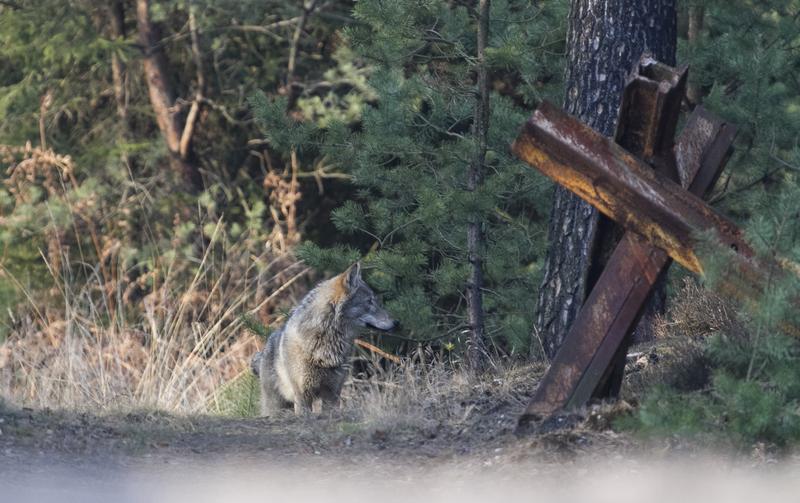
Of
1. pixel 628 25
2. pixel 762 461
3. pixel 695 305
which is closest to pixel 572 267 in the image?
pixel 695 305

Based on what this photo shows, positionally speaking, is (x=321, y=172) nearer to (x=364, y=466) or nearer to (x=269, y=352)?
(x=269, y=352)

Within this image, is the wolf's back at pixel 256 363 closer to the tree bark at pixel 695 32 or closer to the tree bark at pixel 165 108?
the tree bark at pixel 695 32

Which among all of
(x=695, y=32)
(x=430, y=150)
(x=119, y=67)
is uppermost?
(x=695, y=32)

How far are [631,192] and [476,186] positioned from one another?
388 centimetres

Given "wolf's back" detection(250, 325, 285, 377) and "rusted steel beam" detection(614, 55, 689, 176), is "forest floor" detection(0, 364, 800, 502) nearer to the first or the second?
"rusted steel beam" detection(614, 55, 689, 176)

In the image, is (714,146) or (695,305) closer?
(714,146)

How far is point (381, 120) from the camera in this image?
963 cm

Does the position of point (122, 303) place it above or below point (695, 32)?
below

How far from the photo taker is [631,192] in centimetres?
556

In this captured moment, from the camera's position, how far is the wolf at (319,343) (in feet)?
31.2

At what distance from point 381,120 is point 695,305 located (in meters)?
3.10

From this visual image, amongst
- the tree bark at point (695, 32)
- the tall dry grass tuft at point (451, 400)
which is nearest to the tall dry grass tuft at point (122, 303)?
the tall dry grass tuft at point (451, 400)

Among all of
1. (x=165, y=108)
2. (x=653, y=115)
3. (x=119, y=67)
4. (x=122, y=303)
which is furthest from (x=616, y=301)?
(x=119, y=67)

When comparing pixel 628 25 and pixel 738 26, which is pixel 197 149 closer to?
pixel 738 26
